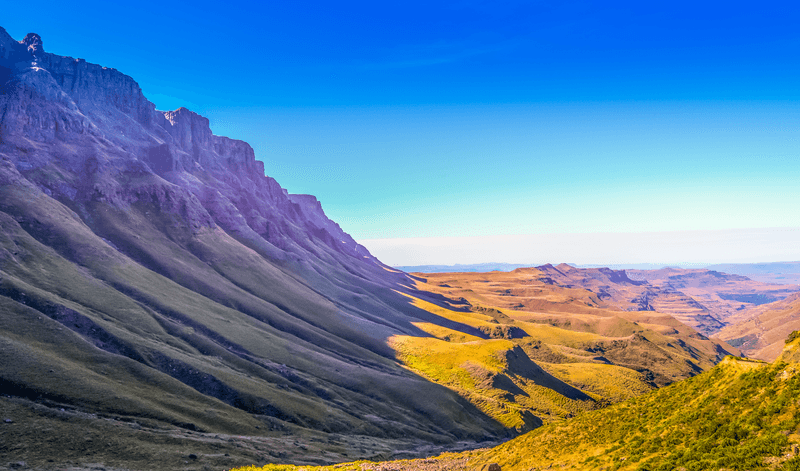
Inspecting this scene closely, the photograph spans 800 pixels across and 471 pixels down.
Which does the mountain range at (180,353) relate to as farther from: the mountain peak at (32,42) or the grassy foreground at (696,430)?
the grassy foreground at (696,430)

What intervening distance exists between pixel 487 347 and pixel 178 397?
352ft

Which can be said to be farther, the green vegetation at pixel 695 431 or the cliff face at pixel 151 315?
the cliff face at pixel 151 315

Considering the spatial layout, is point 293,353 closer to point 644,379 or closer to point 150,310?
point 150,310

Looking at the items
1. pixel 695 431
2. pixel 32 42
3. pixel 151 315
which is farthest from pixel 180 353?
pixel 32 42

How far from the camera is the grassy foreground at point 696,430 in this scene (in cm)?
2081

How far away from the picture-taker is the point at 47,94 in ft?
567

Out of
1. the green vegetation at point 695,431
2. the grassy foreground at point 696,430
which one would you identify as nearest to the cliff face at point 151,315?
the grassy foreground at point 696,430

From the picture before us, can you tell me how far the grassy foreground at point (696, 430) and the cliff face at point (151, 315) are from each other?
61462 millimetres

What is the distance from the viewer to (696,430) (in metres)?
25.8

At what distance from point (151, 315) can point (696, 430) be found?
120m

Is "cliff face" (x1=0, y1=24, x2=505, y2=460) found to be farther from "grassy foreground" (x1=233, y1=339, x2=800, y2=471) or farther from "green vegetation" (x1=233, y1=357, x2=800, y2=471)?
"green vegetation" (x1=233, y1=357, x2=800, y2=471)

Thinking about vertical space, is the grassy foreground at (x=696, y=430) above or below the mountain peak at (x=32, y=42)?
below

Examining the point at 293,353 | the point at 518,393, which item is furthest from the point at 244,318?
the point at 518,393

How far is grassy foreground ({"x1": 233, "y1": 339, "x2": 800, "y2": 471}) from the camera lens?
2081 cm
